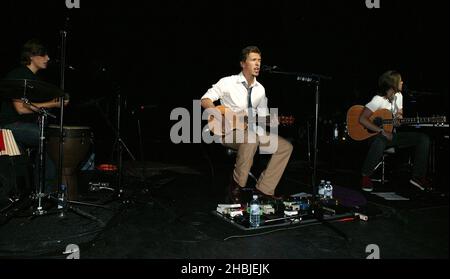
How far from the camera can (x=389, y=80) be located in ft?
15.2

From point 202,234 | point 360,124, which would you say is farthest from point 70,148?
point 360,124

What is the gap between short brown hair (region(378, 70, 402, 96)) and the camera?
459 cm

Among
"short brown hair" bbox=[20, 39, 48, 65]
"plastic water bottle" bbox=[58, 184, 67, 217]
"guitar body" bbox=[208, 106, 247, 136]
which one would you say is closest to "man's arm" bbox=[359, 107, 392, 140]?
"guitar body" bbox=[208, 106, 247, 136]

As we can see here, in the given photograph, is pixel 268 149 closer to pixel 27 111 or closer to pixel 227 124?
pixel 227 124

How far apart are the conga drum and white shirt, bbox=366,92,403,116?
3853 millimetres

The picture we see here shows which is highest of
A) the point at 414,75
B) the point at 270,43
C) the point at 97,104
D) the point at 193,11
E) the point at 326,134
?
the point at 193,11

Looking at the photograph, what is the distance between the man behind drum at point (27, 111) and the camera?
3476mm

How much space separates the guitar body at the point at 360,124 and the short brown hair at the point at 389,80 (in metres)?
0.31

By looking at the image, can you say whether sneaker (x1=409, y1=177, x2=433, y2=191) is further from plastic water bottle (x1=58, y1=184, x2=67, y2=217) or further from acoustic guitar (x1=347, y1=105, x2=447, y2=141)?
plastic water bottle (x1=58, y1=184, x2=67, y2=217)

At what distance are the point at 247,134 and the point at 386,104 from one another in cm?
256

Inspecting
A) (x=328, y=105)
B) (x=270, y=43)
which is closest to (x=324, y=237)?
(x=328, y=105)

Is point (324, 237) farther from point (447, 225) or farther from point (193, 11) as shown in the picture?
point (193, 11)

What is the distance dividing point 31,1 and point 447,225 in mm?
7190

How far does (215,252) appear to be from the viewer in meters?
2.21
